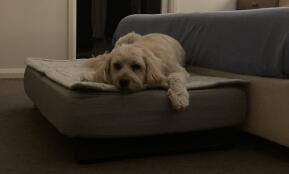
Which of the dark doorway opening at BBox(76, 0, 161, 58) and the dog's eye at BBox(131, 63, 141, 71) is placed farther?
the dark doorway opening at BBox(76, 0, 161, 58)

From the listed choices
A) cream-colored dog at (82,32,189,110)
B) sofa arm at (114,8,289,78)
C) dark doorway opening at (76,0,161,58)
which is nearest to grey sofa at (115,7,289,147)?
sofa arm at (114,8,289,78)

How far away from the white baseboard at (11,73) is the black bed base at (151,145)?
105 inches

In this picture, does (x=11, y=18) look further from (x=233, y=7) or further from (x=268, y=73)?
(x=268, y=73)

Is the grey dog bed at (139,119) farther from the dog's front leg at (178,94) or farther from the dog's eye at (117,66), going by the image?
the dog's eye at (117,66)

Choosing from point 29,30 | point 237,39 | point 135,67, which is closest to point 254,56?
point 237,39

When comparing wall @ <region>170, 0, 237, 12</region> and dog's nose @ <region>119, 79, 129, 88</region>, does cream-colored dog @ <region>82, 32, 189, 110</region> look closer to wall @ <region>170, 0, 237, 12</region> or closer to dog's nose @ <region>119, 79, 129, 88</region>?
dog's nose @ <region>119, 79, 129, 88</region>

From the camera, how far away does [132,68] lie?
1839 mm

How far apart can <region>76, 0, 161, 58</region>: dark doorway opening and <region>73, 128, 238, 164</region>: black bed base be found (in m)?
3.06

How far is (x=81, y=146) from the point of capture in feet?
5.74

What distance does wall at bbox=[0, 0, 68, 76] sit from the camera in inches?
164

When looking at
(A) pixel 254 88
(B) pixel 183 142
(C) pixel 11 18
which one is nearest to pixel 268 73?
(A) pixel 254 88

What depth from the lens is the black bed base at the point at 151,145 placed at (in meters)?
1.76

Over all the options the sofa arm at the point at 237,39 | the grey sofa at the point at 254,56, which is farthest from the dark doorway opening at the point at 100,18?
the grey sofa at the point at 254,56

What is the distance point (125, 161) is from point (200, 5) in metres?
3.38
